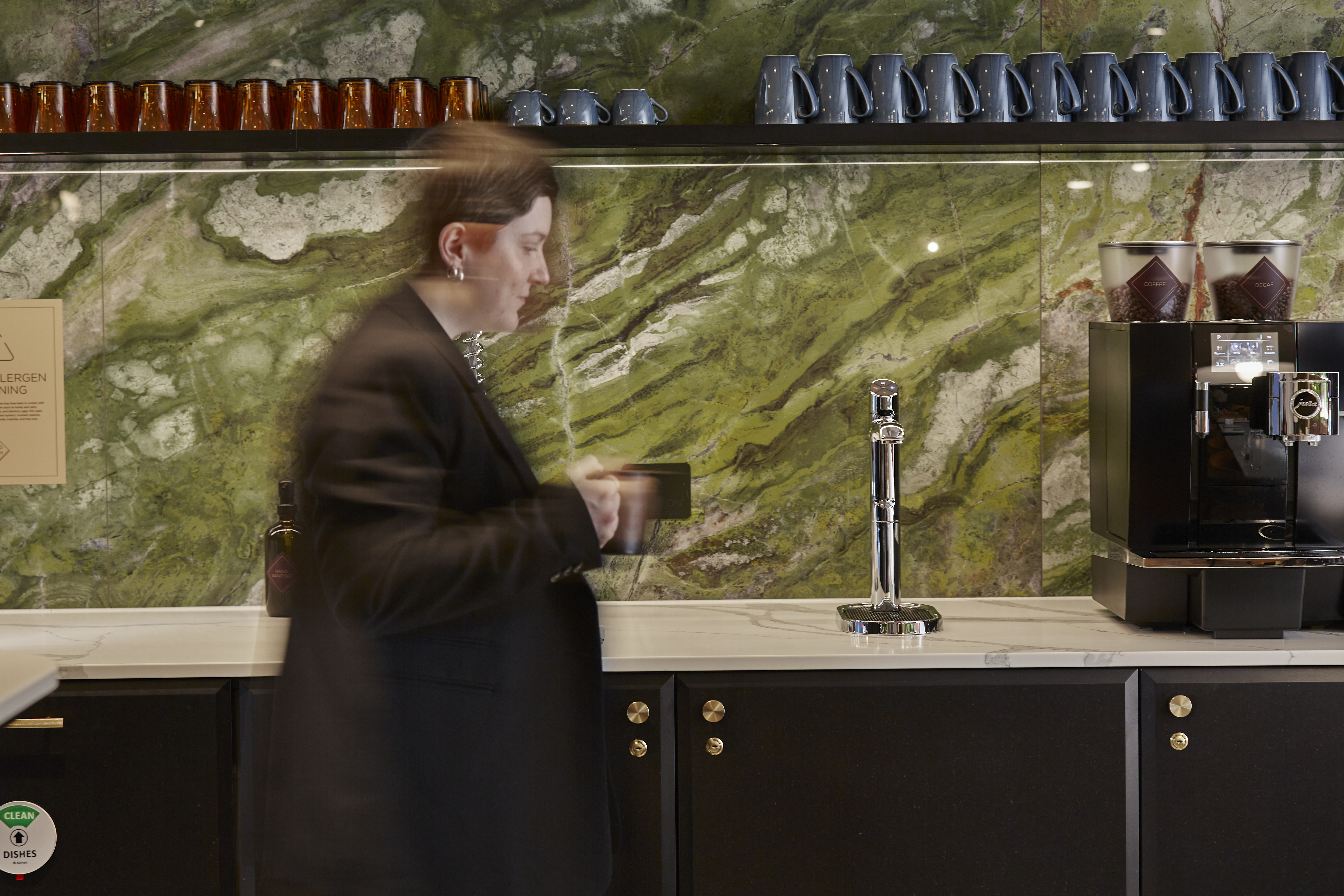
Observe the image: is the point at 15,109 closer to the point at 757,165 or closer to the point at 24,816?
the point at 24,816

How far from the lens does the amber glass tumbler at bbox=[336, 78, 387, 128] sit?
209cm

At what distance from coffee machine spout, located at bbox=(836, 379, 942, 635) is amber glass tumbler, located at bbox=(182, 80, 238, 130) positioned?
134 centimetres

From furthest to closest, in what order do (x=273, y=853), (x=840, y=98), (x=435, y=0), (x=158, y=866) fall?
1. (x=435, y=0)
2. (x=840, y=98)
3. (x=158, y=866)
4. (x=273, y=853)

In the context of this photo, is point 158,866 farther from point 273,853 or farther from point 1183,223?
point 1183,223

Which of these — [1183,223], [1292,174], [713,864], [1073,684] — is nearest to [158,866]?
[713,864]

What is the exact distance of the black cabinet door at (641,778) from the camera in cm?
183

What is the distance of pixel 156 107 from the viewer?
2.10m

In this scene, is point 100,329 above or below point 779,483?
above

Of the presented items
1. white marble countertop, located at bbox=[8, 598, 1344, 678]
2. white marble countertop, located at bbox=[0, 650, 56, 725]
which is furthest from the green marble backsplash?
white marble countertop, located at bbox=[0, 650, 56, 725]

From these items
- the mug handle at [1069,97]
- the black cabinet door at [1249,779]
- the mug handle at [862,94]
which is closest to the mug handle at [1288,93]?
the mug handle at [1069,97]

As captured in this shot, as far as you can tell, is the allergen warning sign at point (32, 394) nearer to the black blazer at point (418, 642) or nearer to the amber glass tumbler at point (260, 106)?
the amber glass tumbler at point (260, 106)

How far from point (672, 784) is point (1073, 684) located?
2.26 feet

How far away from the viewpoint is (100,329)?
2.36 metres

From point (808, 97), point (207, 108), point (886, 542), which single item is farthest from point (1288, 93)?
point (207, 108)
